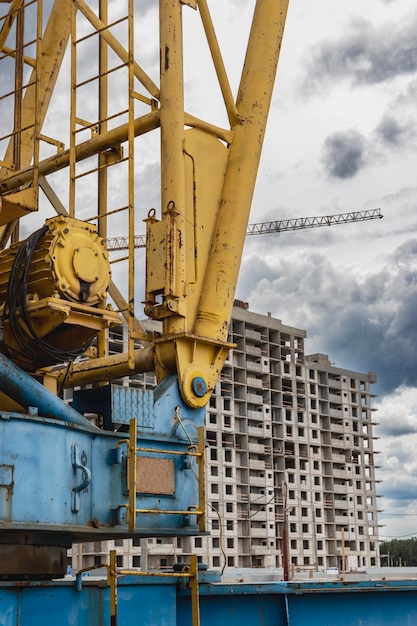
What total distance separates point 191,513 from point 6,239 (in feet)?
14.9

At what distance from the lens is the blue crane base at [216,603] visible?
611 cm

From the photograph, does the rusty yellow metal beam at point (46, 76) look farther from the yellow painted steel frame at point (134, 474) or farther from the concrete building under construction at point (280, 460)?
the concrete building under construction at point (280, 460)

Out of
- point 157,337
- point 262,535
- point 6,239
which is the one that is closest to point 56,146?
point 6,239

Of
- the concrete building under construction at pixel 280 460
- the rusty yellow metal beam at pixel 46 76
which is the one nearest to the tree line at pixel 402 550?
the concrete building under construction at pixel 280 460

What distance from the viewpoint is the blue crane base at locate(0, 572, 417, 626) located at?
611 centimetres

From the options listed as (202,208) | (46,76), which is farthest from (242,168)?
(46,76)

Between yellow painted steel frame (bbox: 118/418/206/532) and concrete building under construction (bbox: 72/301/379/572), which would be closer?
yellow painted steel frame (bbox: 118/418/206/532)

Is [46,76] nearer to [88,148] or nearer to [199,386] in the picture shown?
[88,148]

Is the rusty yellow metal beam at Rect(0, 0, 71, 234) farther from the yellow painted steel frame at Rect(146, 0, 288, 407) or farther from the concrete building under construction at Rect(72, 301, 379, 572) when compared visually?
the concrete building under construction at Rect(72, 301, 379, 572)

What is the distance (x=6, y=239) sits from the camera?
1022cm

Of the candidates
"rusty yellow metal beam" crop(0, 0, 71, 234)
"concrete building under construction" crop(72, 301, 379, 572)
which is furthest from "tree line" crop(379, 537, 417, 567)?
"rusty yellow metal beam" crop(0, 0, 71, 234)

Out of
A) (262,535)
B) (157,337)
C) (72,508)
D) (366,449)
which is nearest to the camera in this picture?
(72,508)

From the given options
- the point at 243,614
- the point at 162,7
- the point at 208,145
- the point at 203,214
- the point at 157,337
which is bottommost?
the point at 243,614

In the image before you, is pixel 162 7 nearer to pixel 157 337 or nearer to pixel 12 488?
pixel 157 337
